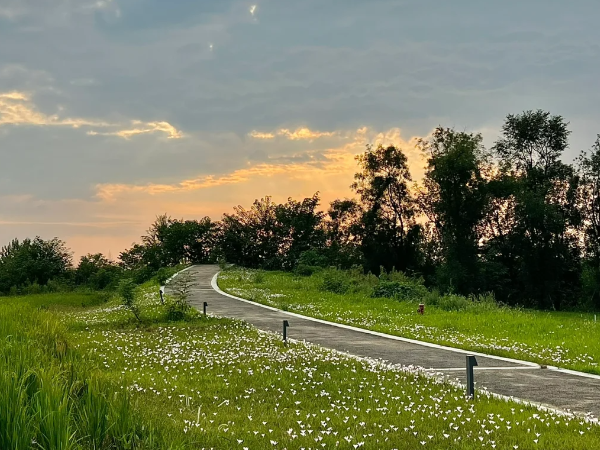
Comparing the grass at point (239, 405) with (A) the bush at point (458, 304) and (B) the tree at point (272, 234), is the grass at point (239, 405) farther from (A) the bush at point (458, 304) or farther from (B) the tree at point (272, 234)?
(B) the tree at point (272, 234)

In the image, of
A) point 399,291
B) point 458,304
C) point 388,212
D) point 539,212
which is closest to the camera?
point 458,304

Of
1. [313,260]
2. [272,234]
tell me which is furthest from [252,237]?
[313,260]

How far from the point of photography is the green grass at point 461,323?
15.2 m

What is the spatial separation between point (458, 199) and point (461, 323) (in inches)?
1389

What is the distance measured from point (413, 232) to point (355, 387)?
50.5m

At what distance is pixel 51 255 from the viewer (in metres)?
61.1

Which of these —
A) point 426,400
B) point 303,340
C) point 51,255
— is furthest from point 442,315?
point 51,255

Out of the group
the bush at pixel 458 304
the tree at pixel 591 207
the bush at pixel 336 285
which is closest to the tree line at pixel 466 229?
the tree at pixel 591 207

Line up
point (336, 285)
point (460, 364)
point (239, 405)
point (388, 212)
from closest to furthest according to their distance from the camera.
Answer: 1. point (239, 405)
2. point (460, 364)
3. point (336, 285)
4. point (388, 212)

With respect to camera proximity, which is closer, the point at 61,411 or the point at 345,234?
the point at 61,411

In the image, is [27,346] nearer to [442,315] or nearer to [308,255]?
[442,315]

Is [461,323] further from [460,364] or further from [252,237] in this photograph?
[252,237]

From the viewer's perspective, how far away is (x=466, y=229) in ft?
178

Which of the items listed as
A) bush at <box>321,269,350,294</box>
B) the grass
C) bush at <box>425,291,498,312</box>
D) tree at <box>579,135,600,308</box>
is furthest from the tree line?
the grass
